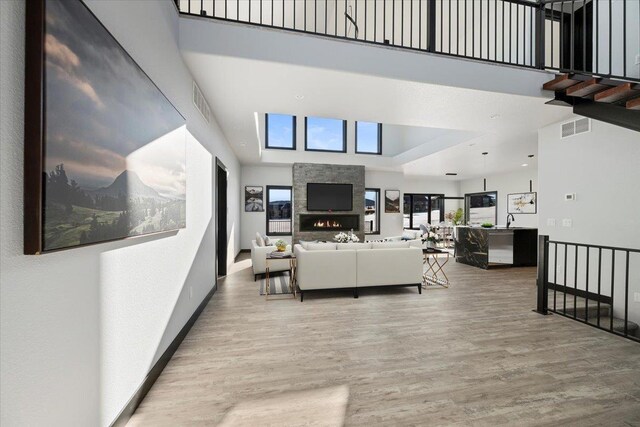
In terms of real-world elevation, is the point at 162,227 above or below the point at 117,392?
above

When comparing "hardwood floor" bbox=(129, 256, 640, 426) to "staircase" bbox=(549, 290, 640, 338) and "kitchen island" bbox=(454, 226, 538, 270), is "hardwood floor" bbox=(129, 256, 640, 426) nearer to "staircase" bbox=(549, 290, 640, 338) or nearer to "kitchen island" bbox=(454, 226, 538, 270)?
"staircase" bbox=(549, 290, 640, 338)

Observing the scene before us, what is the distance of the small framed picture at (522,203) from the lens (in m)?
9.26

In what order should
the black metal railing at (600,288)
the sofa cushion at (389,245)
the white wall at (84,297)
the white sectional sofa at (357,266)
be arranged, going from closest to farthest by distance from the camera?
the white wall at (84,297) → the black metal railing at (600,288) → the white sectional sofa at (357,266) → the sofa cushion at (389,245)

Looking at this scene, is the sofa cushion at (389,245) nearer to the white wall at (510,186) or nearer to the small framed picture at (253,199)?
the small framed picture at (253,199)

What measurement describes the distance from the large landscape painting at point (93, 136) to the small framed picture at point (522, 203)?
11.0 m

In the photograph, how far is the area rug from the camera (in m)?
4.77

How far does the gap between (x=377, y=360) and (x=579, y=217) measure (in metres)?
4.09

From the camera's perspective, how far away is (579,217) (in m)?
4.30

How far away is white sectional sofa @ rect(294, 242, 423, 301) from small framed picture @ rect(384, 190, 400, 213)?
5.62 m

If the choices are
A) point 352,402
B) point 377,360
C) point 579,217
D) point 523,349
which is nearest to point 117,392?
point 352,402

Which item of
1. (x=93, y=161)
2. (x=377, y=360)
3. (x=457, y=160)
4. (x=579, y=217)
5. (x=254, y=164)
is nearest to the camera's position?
(x=93, y=161)

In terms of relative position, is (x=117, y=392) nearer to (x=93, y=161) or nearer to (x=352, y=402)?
(x=93, y=161)

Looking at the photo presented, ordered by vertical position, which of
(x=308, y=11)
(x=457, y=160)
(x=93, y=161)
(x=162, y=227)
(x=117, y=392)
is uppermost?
(x=308, y=11)

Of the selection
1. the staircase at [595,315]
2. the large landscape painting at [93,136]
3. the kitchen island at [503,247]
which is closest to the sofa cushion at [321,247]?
the large landscape painting at [93,136]
